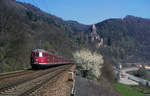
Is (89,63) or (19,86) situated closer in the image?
(19,86)

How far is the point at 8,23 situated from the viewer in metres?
41.6

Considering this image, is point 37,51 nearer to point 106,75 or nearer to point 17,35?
point 17,35

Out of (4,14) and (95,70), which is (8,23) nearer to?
(4,14)

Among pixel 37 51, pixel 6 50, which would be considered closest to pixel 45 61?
pixel 37 51

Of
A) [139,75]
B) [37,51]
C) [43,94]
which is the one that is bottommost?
[139,75]

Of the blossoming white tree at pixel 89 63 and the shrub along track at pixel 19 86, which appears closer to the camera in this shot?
the shrub along track at pixel 19 86

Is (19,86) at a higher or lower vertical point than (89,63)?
lower

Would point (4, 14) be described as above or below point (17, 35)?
above

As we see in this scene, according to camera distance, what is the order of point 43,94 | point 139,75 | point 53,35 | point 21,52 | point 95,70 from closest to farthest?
1. point 43,94
2. point 21,52
3. point 95,70
4. point 53,35
5. point 139,75

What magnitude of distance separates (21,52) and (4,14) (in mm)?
8160

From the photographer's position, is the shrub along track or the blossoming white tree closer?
the shrub along track

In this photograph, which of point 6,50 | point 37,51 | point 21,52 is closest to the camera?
point 37,51

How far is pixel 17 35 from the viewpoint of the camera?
133 feet

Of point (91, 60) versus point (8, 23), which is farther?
point (91, 60)
